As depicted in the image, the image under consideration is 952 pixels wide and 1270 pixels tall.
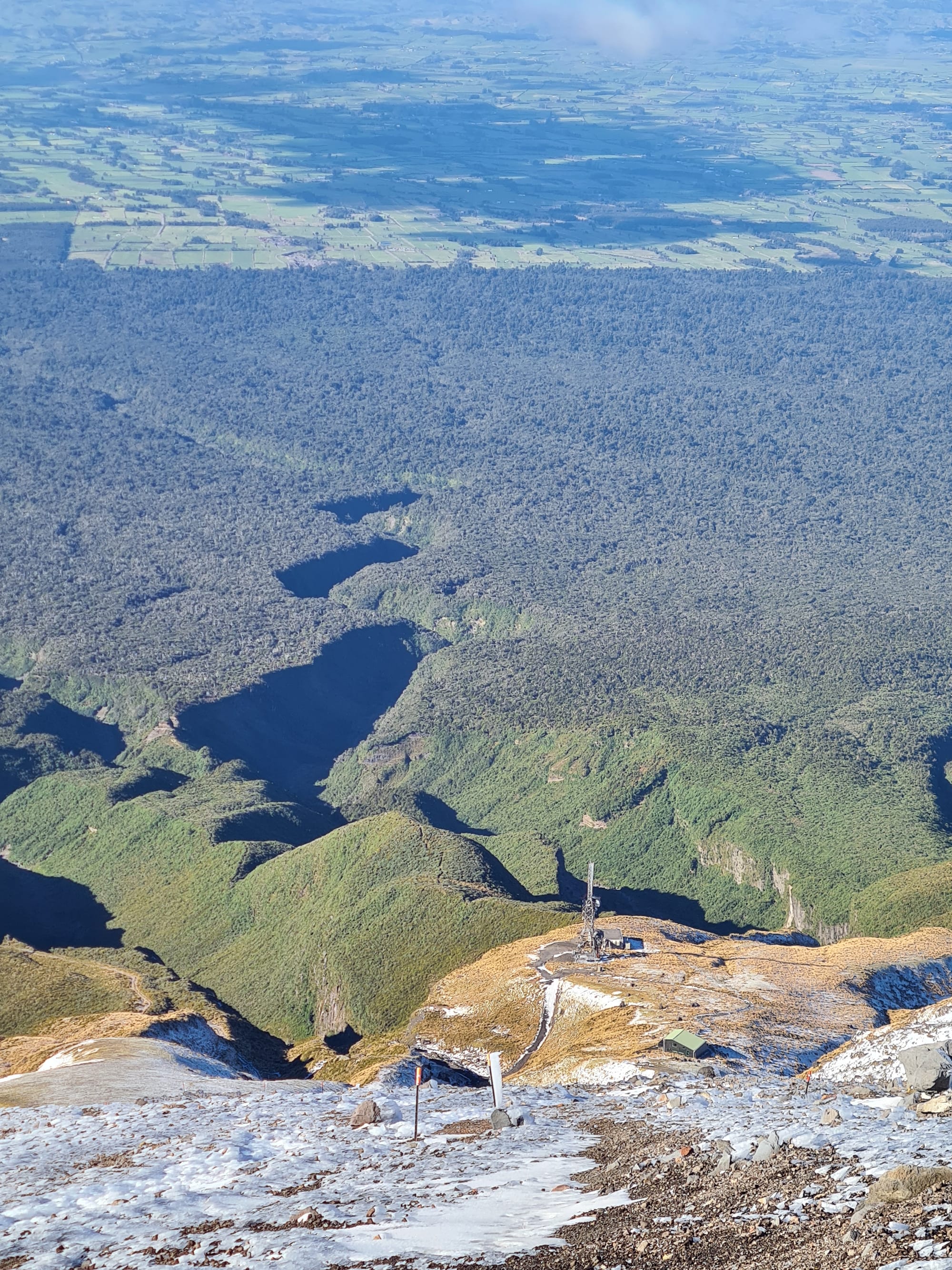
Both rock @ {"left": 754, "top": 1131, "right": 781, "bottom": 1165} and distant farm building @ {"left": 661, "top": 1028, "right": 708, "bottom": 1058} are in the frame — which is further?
distant farm building @ {"left": 661, "top": 1028, "right": 708, "bottom": 1058}

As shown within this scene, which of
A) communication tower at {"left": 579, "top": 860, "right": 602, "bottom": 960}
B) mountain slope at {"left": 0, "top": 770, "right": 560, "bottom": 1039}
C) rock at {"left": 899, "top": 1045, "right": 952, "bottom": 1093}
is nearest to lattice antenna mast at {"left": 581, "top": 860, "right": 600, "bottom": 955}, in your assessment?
communication tower at {"left": 579, "top": 860, "right": 602, "bottom": 960}

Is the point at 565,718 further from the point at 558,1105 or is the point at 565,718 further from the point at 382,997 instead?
the point at 558,1105

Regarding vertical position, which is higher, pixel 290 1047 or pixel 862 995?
pixel 862 995

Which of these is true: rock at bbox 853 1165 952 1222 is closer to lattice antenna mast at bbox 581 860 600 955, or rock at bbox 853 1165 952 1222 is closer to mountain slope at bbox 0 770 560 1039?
lattice antenna mast at bbox 581 860 600 955

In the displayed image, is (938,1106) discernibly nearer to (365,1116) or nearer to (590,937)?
(365,1116)

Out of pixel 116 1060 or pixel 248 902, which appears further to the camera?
pixel 248 902

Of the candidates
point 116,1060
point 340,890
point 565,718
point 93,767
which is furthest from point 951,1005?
point 93,767
